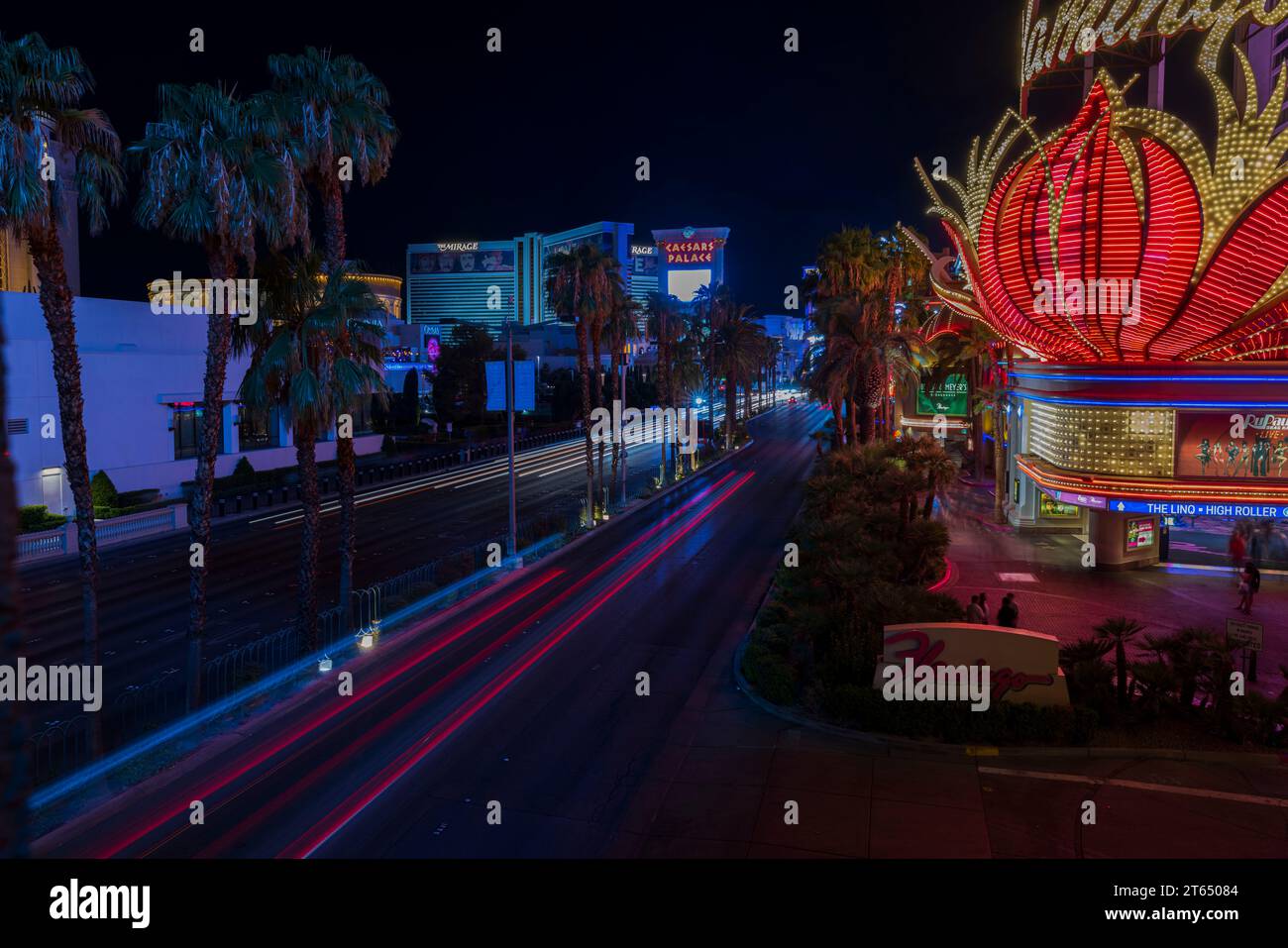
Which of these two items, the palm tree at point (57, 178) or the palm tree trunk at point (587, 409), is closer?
the palm tree at point (57, 178)

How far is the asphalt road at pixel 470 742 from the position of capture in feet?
36.6

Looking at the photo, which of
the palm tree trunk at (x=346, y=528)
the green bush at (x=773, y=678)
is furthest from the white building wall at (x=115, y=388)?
the green bush at (x=773, y=678)

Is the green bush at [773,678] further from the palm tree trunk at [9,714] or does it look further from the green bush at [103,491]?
the green bush at [103,491]

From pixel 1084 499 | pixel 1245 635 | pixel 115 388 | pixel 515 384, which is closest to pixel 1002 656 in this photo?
pixel 1245 635

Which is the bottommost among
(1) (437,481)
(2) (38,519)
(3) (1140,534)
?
(1) (437,481)

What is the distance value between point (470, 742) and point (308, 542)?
303 inches

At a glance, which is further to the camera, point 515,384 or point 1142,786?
point 515,384

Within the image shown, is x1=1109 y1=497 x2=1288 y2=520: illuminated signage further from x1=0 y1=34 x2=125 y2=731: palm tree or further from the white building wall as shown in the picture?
the white building wall

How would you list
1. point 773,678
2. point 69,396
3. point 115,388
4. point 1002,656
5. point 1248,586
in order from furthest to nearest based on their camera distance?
point 115,388 < point 1248,586 < point 773,678 < point 69,396 < point 1002,656

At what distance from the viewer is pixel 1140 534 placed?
27688 mm

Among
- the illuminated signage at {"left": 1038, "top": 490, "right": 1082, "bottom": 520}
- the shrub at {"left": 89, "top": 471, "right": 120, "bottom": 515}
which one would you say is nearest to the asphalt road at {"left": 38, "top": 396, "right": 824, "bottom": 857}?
the illuminated signage at {"left": 1038, "top": 490, "right": 1082, "bottom": 520}

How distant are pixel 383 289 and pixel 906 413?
116936mm

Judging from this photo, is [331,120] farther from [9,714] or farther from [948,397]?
[948,397]

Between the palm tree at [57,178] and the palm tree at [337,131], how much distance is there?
170 inches
